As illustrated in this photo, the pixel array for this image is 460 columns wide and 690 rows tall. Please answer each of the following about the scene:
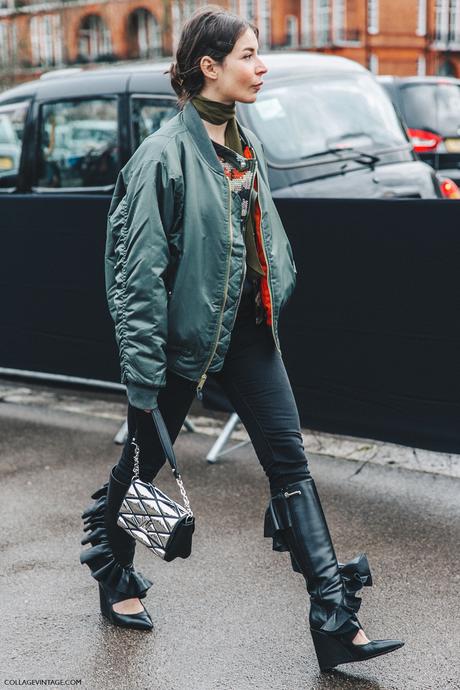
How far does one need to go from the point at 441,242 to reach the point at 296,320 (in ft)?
2.97

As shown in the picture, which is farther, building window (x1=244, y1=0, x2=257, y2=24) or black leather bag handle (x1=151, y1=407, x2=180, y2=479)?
building window (x1=244, y1=0, x2=257, y2=24)

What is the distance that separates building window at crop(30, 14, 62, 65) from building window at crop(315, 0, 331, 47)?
16.9 m

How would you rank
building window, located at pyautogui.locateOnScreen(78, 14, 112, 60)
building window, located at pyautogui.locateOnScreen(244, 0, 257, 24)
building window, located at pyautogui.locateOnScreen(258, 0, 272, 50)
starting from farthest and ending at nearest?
1. building window, located at pyautogui.locateOnScreen(78, 14, 112, 60)
2. building window, located at pyautogui.locateOnScreen(244, 0, 257, 24)
3. building window, located at pyautogui.locateOnScreen(258, 0, 272, 50)

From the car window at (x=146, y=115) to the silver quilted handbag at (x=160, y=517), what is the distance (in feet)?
13.3

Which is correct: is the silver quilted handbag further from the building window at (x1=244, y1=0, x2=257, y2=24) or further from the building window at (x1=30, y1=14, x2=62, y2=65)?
the building window at (x1=30, y1=14, x2=62, y2=65)

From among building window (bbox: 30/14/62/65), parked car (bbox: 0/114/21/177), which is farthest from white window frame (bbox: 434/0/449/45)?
parked car (bbox: 0/114/21/177)

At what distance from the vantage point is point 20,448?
235 inches

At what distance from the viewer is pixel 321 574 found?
3.35 metres

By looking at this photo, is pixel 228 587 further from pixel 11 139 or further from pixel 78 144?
pixel 11 139

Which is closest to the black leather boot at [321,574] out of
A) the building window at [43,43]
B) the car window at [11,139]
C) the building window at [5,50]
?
the car window at [11,139]

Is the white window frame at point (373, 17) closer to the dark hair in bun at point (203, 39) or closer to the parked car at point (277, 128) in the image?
the parked car at point (277, 128)

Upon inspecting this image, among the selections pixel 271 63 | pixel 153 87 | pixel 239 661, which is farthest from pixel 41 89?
pixel 239 661

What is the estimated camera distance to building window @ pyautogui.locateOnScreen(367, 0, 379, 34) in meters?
54.2

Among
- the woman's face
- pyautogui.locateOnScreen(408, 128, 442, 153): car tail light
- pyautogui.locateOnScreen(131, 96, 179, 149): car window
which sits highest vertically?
the woman's face
